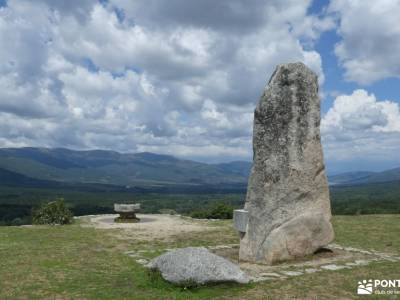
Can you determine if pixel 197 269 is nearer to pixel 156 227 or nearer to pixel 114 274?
pixel 114 274

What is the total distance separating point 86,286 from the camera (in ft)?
39.1

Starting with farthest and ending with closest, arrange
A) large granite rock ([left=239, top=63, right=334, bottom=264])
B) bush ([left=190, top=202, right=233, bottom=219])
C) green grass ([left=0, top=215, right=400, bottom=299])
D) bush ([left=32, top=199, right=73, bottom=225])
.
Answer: bush ([left=190, top=202, right=233, bottom=219]) < bush ([left=32, top=199, right=73, bottom=225]) < large granite rock ([left=239, top=63, right=334, bottom=264]) < green grass ([left=0, top=215, right=400, bottom=299])

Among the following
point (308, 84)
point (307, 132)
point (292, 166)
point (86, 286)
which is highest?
point (308, 84)

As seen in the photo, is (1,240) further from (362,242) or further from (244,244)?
(362,242)

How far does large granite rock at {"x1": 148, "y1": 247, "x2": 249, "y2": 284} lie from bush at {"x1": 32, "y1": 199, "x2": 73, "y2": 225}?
17420 millimetres

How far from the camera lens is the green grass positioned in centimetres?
1111

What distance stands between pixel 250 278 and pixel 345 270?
3.24m

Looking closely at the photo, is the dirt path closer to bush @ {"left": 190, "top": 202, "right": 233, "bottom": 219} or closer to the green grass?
the green grass

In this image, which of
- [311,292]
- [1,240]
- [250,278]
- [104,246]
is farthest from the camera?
[1,240]

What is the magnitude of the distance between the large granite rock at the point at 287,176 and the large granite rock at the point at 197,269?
339 cm

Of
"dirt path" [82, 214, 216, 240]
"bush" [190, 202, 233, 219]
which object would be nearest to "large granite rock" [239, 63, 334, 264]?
"dirt path" [82, 214, 216, 240]

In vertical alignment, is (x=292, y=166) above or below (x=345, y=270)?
above

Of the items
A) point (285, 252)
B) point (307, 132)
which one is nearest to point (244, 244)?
point (285, 252)
